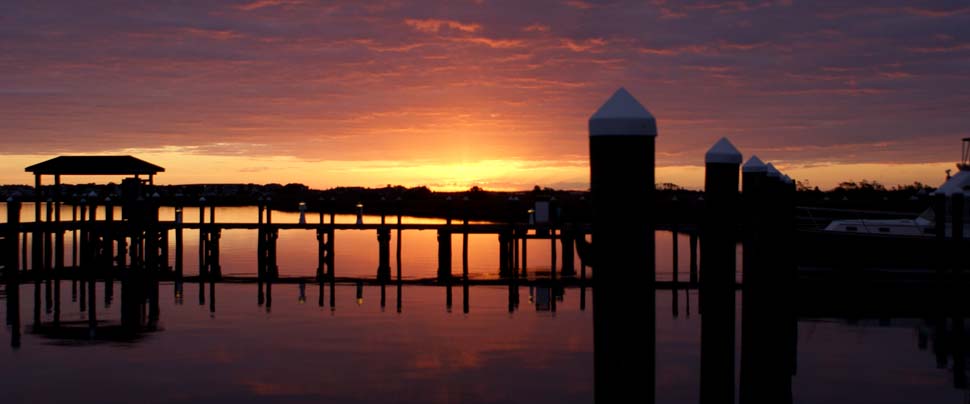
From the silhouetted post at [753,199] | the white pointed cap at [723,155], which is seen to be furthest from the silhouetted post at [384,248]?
the white pointed cap at [723,155]

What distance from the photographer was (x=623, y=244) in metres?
5.69

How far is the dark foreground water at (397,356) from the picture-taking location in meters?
15.5

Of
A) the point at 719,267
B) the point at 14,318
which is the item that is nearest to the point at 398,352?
the point at 14,318

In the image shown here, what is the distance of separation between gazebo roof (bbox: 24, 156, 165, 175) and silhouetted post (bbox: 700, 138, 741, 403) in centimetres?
3158

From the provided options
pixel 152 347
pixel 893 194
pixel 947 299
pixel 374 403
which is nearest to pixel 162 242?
pixel 152 347

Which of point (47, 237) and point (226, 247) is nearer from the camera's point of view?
point (47, 237)

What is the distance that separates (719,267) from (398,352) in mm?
10716

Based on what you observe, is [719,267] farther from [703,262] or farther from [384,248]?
[384,248]

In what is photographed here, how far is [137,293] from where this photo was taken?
27.3 meters

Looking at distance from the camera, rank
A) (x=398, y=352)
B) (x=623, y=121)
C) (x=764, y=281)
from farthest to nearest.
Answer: (x=398, y=352)
(x=764, y=281)
(x=623, y=121)

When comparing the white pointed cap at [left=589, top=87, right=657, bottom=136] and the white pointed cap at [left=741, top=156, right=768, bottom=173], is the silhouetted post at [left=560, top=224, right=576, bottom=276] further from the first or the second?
A: the white pointed cap at [left=589, top=87, right=657, bottom=136]

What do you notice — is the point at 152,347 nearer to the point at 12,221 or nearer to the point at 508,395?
the point at 12,221

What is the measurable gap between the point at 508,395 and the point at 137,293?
15.4 metres

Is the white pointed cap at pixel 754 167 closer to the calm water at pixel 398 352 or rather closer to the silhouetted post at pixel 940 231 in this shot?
the calm water at pixel 398 352
